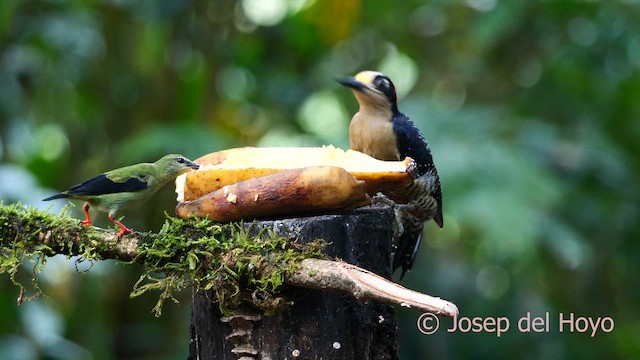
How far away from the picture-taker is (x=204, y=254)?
8.94 ft

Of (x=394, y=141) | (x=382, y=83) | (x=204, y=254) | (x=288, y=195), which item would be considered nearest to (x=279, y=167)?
(x=288, y=195)

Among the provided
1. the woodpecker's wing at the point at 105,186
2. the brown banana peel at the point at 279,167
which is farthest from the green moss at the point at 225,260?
the woodpecker's wing at the point at 105,186

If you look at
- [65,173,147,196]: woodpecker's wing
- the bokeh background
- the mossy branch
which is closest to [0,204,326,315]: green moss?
the mossy branch

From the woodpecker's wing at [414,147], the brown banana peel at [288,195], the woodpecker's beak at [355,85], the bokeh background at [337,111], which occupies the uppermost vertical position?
the bokeh background at [337,111]

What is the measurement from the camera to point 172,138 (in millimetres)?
5883

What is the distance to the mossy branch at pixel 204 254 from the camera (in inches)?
98.1

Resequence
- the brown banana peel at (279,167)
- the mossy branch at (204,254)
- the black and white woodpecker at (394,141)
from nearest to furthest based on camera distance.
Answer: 1. the mossy branch at (204,254)
2. the brown banana peel at (279,167)
3. the black and white woodpecker at (394,141)

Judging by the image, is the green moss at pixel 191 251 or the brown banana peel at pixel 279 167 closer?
the green moss at pixel 191 251

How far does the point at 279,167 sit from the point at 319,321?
66 cm

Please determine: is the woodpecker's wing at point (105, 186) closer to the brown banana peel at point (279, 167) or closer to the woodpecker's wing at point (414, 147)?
the brown banana peel at point (279, 167)

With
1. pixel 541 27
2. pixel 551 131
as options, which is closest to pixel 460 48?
pixel 541 27

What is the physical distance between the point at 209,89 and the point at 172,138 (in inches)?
56.9

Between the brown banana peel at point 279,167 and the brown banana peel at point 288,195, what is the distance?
0.43ft

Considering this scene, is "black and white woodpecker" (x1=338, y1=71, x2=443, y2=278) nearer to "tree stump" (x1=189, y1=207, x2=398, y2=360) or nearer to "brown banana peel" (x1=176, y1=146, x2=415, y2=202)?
"brown banana peel" (x1=176, y1=146, x2=415, y2=202)
